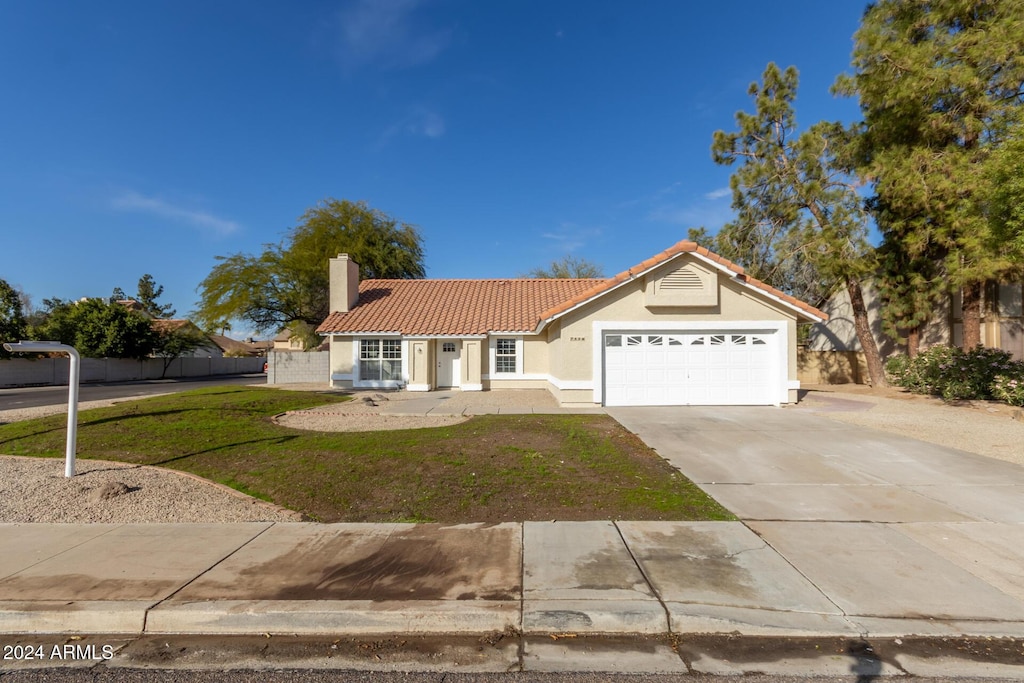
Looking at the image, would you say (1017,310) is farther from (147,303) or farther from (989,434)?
(147,303)

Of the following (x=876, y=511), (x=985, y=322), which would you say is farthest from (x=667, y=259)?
(x=985, y=322)

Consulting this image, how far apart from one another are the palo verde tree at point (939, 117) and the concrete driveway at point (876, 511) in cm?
799

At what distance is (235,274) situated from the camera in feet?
103

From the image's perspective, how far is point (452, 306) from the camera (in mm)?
21828

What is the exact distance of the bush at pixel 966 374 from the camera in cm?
1317

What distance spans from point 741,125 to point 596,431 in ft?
47.2

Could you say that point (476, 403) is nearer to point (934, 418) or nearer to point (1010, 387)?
point (934, 418)

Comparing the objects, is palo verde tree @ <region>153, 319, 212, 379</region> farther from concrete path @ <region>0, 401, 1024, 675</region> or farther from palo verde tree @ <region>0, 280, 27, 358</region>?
concrete path @ <region>0, 401, 1024, 675</region>

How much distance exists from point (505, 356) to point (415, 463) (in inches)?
503

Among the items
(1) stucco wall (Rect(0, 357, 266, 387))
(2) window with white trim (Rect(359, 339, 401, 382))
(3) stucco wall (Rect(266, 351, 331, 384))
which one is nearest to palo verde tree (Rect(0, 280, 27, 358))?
(1) stucco wall (Rect(0, 357, 266, 387))

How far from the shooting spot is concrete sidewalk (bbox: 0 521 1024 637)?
350 centimetres

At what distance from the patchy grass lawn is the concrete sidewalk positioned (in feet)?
1.79

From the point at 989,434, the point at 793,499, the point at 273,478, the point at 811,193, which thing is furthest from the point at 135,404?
the point at 811,193

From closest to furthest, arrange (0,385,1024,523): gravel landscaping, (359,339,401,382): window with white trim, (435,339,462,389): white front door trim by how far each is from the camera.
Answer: (0,385,1024,523): gravel landscaping → (359,339,401,382): window with white trim → (435,339,462,389): white front door trim
